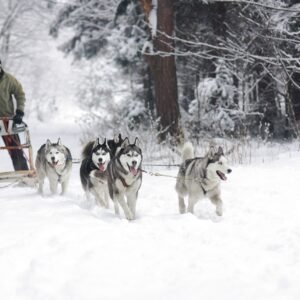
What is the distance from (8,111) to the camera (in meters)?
7.27

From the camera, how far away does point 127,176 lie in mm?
5352

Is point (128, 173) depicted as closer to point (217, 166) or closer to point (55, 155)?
point (217, 166)

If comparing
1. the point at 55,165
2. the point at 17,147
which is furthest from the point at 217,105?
the point at 17,147

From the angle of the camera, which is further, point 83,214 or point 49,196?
point 49,196

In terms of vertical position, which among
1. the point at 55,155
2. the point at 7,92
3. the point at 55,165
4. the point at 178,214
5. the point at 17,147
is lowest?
the point at 178,214

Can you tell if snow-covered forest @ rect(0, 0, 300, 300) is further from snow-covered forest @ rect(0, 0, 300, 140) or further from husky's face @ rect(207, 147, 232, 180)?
husky's face @ rect(207, 147, 232, 180)

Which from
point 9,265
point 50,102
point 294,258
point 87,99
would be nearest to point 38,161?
point 9,265

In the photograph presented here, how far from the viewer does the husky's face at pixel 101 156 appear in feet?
19.3

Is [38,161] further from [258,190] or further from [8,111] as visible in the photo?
[258,190]

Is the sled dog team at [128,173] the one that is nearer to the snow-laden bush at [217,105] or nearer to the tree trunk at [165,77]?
the tree trunk at [165,77]

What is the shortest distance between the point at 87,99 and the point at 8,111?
91.0 ft

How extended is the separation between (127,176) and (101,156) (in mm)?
673

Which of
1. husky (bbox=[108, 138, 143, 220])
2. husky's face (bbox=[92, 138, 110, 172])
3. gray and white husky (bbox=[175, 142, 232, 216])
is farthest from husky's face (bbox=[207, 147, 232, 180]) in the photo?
husky's face (bbox=[92, 138, 110, 172])

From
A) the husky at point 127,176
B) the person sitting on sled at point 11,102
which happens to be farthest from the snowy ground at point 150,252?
the person sitting on sled at point 11,102
